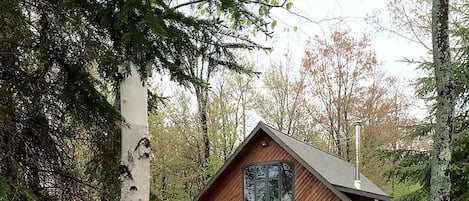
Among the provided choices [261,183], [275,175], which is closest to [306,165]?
[275,175]

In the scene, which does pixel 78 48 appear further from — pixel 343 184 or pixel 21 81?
pixel 343 184

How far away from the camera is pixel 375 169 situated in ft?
61.0

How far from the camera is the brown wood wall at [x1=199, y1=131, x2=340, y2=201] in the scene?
40.1ft

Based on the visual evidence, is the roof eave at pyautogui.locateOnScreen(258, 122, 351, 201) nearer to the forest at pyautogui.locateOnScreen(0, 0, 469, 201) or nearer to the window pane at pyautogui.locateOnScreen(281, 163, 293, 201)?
the window pane at pyautogui.locateOnScreen(281, 163, 293, 201)

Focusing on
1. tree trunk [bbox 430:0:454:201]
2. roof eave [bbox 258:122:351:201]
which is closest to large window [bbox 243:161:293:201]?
roof eave [bbox 258:122:351:201]

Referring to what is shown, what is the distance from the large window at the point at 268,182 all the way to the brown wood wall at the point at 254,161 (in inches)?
5.7

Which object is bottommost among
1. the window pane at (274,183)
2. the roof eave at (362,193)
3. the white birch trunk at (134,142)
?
the white birch trunk at (134,142)

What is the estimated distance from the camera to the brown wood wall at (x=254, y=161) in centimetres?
1222

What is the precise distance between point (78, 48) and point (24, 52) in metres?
0.32

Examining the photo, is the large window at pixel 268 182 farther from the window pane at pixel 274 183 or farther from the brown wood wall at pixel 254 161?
the brown wood wall at pixel 254 161

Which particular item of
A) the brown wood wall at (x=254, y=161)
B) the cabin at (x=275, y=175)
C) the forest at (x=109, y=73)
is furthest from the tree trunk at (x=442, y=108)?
the brown wood wall at (x=254, y=161)

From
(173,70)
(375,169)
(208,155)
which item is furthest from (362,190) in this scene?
(173,70)

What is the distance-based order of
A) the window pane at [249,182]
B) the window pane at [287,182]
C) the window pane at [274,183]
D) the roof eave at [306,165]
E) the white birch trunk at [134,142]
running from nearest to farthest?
the white birch trunk at [134,142], the roof eave at [306,165], the window pane at [287,182], the window pane at [274,183], the window pane at [249,182]

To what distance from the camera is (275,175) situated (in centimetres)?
1284
